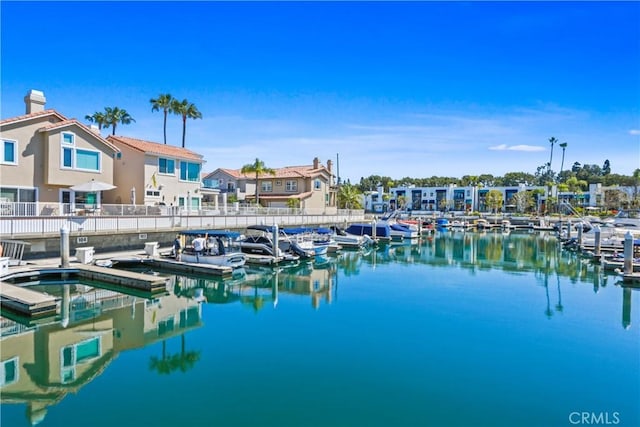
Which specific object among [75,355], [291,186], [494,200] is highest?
[291,186]

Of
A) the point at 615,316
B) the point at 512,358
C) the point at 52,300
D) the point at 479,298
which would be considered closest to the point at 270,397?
the point at 512,358

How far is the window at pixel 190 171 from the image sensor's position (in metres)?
39.4

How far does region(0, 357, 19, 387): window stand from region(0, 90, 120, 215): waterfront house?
48.9 ft

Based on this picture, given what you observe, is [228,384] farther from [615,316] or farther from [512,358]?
[615,316]

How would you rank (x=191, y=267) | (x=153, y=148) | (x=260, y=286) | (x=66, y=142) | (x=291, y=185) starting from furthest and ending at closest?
(x=291, y=185) < (x=153, y=148) < (x=66, y=142) < (x=191, y=267) < (x=260, y=286)

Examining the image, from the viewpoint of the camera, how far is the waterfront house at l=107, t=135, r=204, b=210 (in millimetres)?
35781

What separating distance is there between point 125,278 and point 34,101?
17.4 meters

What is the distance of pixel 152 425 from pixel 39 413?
272 cm

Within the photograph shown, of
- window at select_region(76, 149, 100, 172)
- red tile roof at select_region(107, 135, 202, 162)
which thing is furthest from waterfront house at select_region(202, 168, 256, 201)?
window at select_region(76, 149, 100, 172)

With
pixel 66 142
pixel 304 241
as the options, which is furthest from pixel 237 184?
pixel 66 142

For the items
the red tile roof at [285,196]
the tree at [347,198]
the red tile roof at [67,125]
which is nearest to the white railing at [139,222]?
the red tile roof at [67,125]

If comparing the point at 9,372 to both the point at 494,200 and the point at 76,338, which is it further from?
the point at 494,200

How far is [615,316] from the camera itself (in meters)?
18.0

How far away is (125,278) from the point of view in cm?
2112
